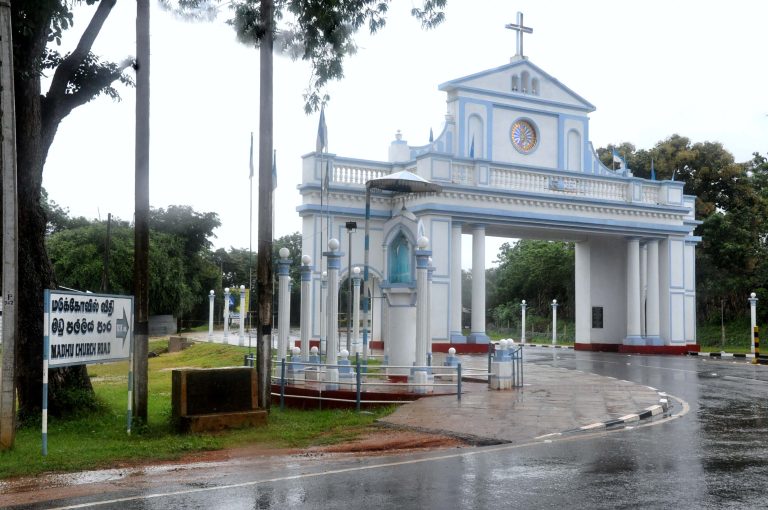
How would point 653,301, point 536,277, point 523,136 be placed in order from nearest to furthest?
1. point 523,136
2. point 653,301
3. point 536,277

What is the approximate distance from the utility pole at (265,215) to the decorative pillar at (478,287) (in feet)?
53.9

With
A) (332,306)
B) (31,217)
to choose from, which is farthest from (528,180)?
(31,217)

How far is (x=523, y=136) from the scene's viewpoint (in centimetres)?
3148

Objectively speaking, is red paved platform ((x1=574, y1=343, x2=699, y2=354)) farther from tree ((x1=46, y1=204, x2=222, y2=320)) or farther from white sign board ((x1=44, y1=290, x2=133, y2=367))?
tree ((x1=46, y1=204, x2=222, y2=320))

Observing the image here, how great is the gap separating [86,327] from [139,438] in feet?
5.74

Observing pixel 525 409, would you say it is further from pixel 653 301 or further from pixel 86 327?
pixel 653 301

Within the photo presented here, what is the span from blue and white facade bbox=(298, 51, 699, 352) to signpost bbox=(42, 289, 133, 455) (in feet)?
47.2

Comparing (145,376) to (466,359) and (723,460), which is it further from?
(466,359)

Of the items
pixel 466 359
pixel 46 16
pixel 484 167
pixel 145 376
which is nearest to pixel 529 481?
pixel 145 376

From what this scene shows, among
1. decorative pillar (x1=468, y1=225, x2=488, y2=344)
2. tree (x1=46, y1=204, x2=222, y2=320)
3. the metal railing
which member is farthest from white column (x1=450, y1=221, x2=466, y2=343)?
tree (x1=46, y1=204, x2=222, y2=320)

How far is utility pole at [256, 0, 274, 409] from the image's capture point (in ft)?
42.0

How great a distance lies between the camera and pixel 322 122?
26.0 meters

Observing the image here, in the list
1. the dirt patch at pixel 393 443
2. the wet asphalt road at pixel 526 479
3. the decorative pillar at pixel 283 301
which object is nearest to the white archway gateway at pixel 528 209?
the decorative pillar at pixel 283 301

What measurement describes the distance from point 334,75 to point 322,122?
38.5 feet
